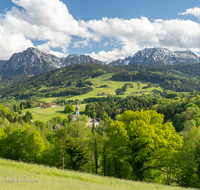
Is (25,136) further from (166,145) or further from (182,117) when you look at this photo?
(182,117)

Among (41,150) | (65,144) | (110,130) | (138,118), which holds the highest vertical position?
(138,118)

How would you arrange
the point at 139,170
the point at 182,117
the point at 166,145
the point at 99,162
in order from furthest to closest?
the point at 182,117 → the point at 99,162 → the point at 139,170 → the point at 166,145

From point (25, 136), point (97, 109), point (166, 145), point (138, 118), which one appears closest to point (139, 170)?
point (166, 145)

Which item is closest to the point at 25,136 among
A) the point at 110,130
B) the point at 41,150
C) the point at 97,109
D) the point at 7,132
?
the point at 41,150

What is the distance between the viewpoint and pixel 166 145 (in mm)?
26062

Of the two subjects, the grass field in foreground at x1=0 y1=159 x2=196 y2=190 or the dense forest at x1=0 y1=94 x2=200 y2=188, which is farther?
the dense forest at x1=0 y1=94 x2=200 y2=188

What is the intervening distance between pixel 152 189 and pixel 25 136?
32281mm

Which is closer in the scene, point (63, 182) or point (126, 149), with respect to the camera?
point (63, 182)

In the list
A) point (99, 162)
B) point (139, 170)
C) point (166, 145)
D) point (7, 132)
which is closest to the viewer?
point (166, 145)

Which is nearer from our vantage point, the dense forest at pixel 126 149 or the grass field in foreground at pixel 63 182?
the grass field in foreground at pixel 63 182

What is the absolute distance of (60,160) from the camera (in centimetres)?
4006

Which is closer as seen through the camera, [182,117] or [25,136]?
[25,136]

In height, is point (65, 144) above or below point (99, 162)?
above

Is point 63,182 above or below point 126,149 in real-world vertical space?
below
